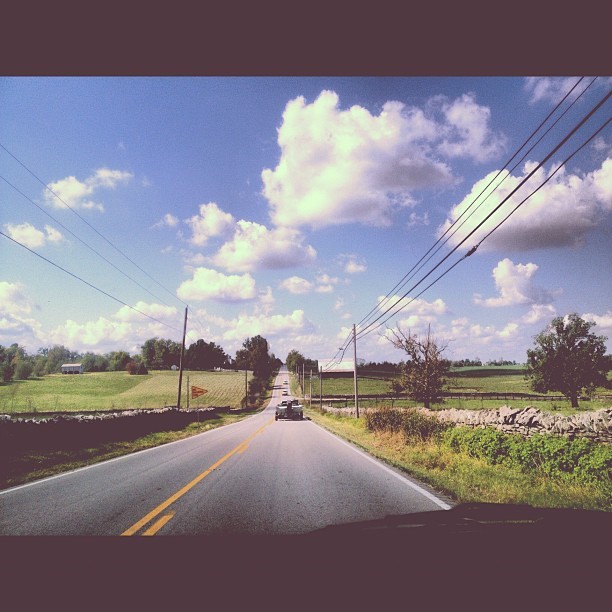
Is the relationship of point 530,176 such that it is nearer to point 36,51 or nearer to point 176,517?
point 36,51

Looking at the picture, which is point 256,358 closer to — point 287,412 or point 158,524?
point 287,412

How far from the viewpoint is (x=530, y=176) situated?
5844 millimetres

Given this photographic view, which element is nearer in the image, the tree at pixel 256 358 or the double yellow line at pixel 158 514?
the double yellow line at pixel 158 514

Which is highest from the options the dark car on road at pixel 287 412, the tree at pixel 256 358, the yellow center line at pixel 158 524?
the tree at pixel 256 358

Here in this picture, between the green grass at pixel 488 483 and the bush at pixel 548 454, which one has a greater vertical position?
the bush at pixel 548 454

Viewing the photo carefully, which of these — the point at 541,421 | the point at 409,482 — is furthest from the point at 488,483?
the point at 541,421

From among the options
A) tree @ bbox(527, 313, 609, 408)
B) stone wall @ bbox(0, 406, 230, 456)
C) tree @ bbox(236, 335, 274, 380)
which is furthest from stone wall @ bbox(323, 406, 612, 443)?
tree @ bbox(236, 335, 274, 380)

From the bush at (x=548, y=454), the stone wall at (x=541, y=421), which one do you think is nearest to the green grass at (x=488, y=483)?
the bush at (x=548, y=454)

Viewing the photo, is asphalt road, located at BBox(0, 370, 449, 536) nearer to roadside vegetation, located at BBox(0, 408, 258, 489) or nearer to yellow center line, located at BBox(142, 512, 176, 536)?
yellow center line, located at BBox(142, 512, 176, 536)

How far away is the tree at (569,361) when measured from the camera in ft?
142

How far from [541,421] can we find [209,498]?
37.4 feet

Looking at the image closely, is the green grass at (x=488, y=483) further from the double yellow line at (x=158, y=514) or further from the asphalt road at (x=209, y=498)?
the double yellow line at (x=158, y=514)

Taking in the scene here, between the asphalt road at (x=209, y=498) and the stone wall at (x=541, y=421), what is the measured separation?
6141 mm

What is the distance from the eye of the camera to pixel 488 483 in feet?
22.9
